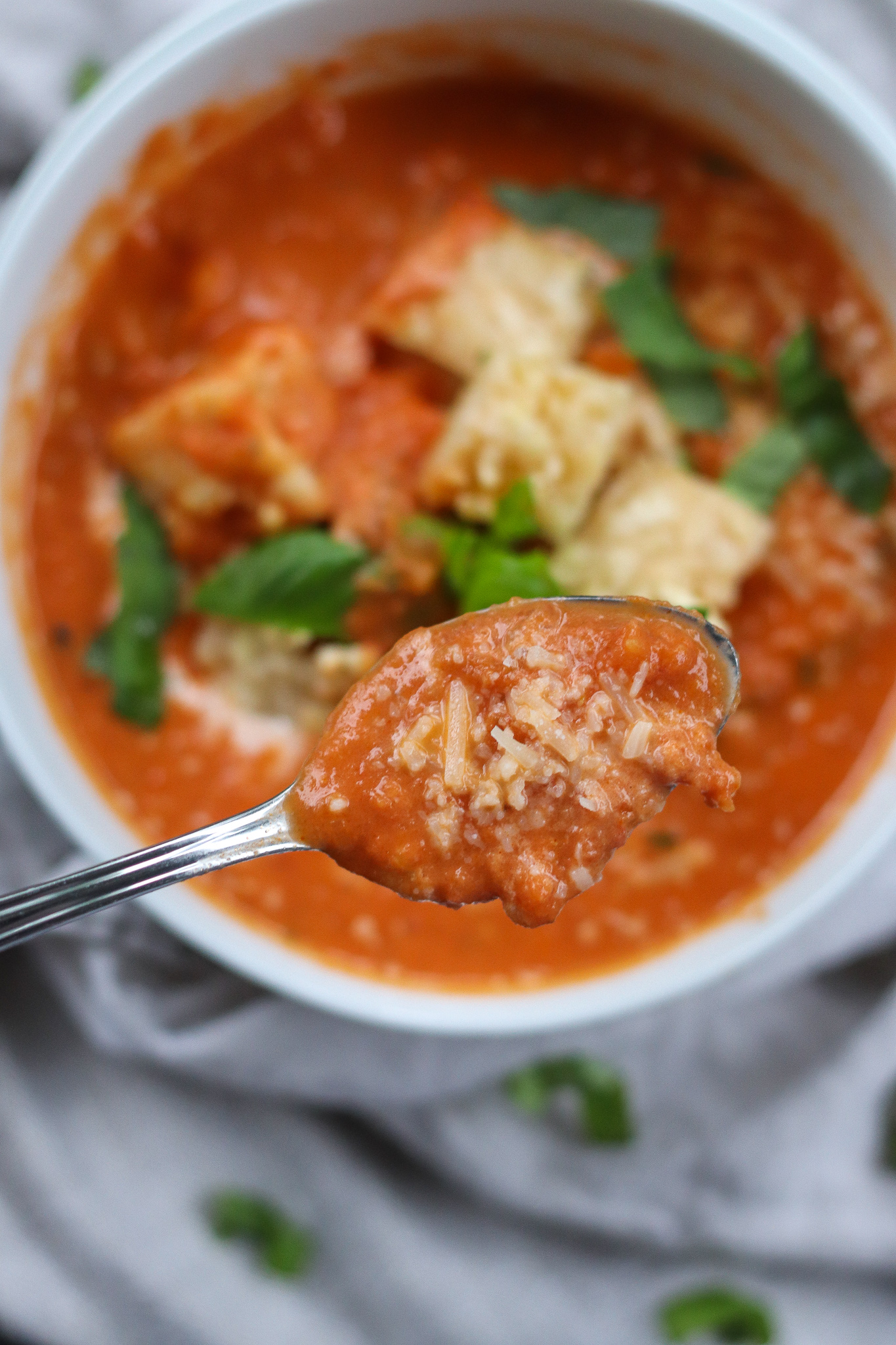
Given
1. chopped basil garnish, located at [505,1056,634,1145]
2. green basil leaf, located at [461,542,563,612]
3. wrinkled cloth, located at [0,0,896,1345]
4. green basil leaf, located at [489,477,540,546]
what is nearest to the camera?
green basil leaf, located at [461,542,563,612]

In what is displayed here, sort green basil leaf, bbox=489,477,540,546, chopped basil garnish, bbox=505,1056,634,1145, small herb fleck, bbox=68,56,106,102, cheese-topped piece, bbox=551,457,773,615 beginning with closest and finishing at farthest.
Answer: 1. green basil leaf, bbox=489,477,540,546
2. cheese-topped piece, bbox=551,457,773,615
3. small herb fleck, bbox=68,56,106,102
4. chopped basil garnish, bbox=505,1056,634,1145

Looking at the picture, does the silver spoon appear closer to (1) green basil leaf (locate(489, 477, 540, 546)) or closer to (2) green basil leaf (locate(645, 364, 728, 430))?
(1) green basil leaf (locate(489, 477, 540, 546))

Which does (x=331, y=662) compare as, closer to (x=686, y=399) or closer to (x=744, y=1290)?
(x=686, y=399)

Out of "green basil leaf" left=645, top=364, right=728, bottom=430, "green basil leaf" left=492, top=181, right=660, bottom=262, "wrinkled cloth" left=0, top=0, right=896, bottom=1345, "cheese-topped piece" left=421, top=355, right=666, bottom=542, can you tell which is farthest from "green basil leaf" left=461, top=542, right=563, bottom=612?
"wrinkled cloth" left=0, top=0, right=896, bottom=1345

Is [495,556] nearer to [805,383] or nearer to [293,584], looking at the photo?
[293,584]

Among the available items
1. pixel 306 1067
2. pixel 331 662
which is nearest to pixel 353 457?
pixel 331 662

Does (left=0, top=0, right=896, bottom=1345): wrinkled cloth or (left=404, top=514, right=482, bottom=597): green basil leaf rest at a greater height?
(left=404, top=514, right=482, bottom=597): green basil leaf

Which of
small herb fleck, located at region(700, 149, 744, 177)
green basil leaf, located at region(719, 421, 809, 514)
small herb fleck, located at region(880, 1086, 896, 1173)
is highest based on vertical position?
small herb fleck, located at region(700, 149, 744, 177)
